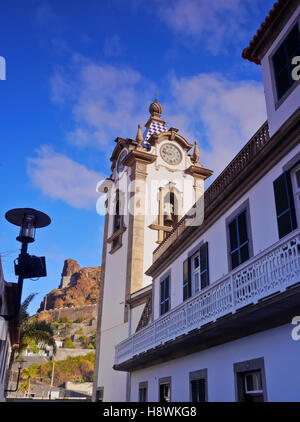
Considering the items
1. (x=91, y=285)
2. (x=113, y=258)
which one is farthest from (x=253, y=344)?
(x=91, y=285)

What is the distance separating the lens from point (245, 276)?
898 cm

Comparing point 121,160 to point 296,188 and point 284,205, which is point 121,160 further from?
point 296,188

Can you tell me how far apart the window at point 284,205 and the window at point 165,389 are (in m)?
7.58

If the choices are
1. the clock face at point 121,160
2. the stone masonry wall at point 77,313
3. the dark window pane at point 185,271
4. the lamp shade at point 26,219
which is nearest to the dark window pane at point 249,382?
the dark window pane at point 185,271

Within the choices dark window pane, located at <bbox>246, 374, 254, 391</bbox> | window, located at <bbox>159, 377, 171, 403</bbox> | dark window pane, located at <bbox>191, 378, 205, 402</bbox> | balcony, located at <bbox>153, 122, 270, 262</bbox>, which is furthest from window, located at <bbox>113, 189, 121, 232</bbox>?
dark window pane, located at <bbox>246, 374, 254, 391</bbox>

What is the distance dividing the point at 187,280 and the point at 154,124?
19677 millimetres

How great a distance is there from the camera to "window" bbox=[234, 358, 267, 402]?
361 inches

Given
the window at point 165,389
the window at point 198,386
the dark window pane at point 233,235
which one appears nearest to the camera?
the dark window pane at point 233,235

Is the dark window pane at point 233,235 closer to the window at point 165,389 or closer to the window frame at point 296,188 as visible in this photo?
the window frame at point 296,188

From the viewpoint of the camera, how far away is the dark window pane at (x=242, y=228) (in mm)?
11000

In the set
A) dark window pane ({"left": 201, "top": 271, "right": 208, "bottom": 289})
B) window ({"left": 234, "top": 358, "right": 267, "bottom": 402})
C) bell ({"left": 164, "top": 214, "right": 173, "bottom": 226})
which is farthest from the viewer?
bell ({"left": 164, "top": 214, "right": 173, "bottom": 226})

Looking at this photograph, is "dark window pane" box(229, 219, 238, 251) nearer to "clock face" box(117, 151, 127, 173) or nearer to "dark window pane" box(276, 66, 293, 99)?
"dark window pane" box(276, 66, 293, 99)

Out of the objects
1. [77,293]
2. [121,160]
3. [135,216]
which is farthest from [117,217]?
[77,293]

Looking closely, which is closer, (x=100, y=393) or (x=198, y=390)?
(x=198, y=390)
